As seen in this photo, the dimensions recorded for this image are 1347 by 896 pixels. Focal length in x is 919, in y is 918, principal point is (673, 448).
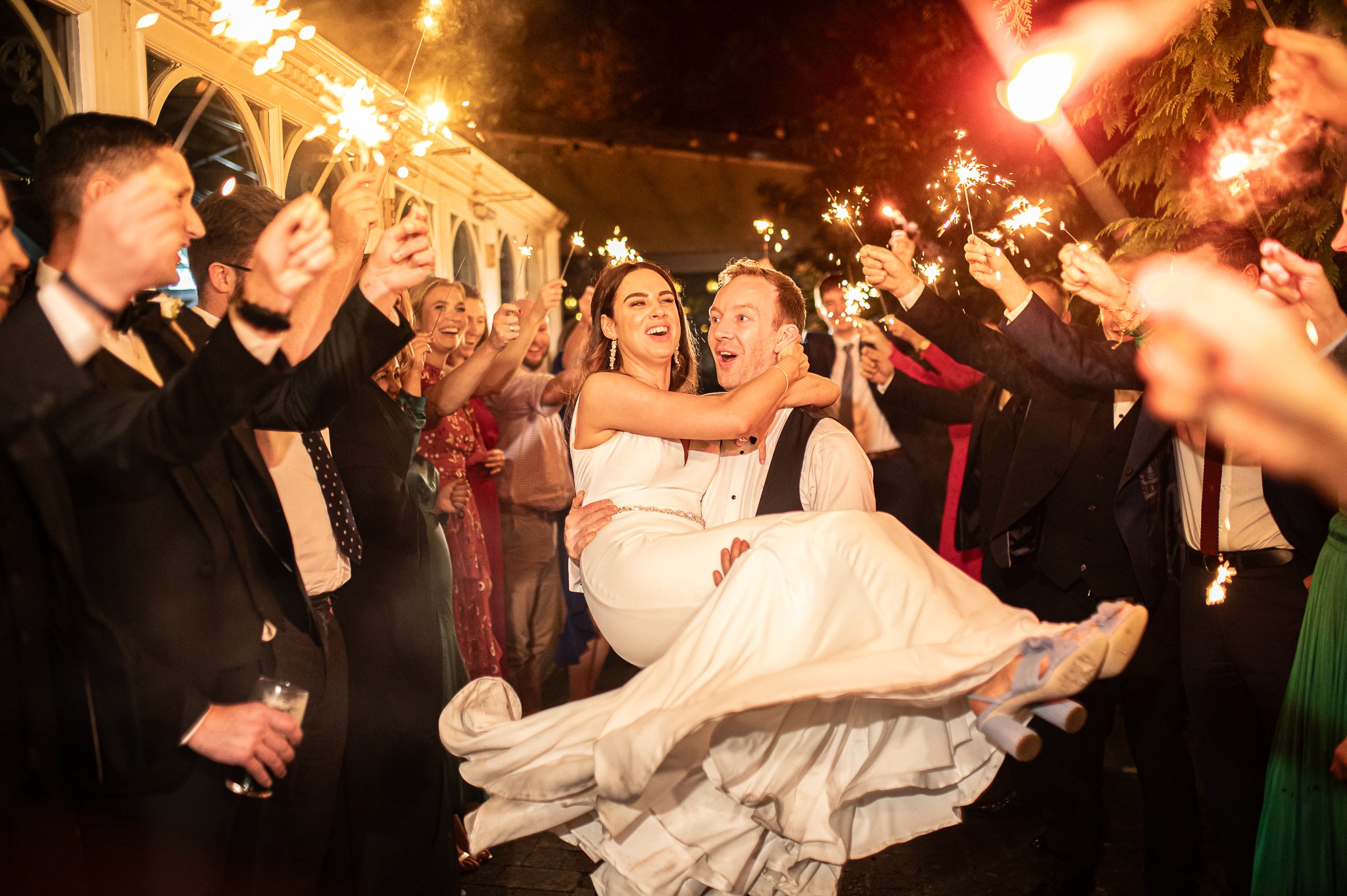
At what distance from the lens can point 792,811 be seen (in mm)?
2555

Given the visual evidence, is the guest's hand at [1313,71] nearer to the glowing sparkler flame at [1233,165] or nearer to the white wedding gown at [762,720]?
the glowing sparkler flame at [1233,165]

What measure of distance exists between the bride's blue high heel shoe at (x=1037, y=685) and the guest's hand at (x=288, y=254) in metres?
1.86

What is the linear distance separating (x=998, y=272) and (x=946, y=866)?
8.06ft

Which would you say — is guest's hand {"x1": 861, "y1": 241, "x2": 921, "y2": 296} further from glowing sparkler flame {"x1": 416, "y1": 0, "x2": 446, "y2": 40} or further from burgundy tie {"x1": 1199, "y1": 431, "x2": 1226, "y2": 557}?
glowing sparkler flame {"x1": 416, "y1": 0, "x2": 446, "y2": 40}

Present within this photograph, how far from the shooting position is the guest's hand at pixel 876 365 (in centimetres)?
552

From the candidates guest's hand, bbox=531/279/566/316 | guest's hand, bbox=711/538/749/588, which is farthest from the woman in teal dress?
guest's hand, bbox=531/279/566/316

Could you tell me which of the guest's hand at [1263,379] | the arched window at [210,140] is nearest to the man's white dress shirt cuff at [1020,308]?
the guest's hand at [1263,379]

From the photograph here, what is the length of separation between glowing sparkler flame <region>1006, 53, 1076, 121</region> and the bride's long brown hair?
5.36ft

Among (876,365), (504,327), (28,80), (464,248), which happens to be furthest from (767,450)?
(464,248)

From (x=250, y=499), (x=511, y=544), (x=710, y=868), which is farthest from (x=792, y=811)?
(x=511, y=544)

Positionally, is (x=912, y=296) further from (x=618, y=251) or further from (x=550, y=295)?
(x=550, y=295)

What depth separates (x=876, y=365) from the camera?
554 cm

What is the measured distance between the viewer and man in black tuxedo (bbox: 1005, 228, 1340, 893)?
3.04 metres

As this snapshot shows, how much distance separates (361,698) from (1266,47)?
434 cm
